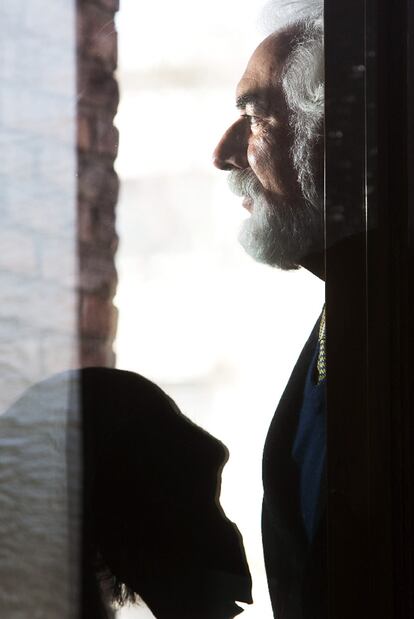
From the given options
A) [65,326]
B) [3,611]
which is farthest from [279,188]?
[3,611]

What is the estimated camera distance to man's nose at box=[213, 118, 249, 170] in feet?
4.43

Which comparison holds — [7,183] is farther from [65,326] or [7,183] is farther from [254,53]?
[254,53]

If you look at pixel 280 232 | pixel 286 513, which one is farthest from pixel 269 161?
pixel 286 513

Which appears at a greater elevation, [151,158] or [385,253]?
[151,158]

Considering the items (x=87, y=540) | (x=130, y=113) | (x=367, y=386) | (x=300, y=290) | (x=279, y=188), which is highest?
(x=130, y=113)

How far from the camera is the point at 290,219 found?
52.5 inches

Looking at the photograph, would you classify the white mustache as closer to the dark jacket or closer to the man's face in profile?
the man's face in profile

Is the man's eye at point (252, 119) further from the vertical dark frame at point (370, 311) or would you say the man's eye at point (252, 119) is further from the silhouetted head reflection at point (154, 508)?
the silhouetted head reflection at point (154, 508)

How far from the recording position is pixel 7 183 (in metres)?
1.40

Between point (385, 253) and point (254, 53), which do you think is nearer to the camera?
point (385, 253)

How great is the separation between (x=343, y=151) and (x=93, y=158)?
0.41 metres

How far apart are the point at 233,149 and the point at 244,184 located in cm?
6

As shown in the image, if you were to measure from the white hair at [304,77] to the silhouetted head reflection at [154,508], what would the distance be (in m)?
0.41

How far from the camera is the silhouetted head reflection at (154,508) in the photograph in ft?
4.42
